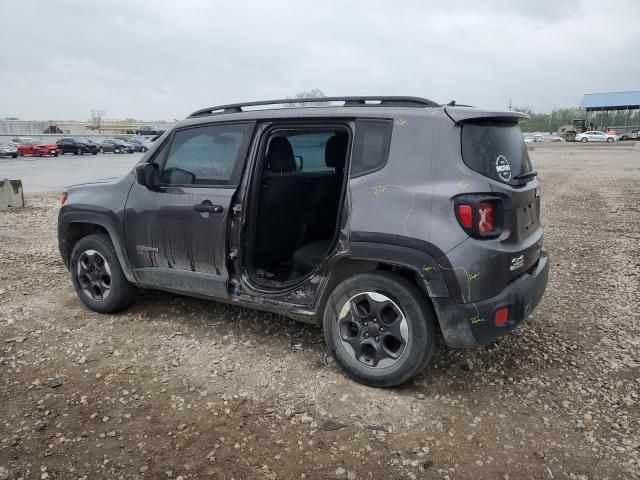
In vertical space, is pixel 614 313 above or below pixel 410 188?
below

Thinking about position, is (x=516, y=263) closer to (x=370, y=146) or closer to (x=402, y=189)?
(x=402, y=189)

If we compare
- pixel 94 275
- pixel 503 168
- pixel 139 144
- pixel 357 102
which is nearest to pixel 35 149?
pixel 139 144

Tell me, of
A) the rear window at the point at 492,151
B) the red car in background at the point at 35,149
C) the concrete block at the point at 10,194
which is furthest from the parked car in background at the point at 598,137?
the rear window at the point at 492,151

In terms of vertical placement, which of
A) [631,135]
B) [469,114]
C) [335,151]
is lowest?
[335,151]

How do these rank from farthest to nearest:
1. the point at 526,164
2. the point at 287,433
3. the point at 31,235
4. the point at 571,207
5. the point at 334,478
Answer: the point at 571,207 < the point at 31,235 < the point at 526,164 < the point at 287,433 < the point at 334,478

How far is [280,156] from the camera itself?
399cm

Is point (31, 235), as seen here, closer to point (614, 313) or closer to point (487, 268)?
point (487, 268)

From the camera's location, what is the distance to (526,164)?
11.3 feet

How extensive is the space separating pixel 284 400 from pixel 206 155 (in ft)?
6.49

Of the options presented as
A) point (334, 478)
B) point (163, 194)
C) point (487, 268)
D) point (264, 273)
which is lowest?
point (334, 478)

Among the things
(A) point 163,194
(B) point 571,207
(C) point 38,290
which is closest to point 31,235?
(C) point 38,290

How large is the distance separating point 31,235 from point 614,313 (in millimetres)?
8318

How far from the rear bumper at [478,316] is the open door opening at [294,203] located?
1164mm

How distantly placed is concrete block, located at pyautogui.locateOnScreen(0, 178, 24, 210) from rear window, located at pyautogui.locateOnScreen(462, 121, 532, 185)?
36.3ft
